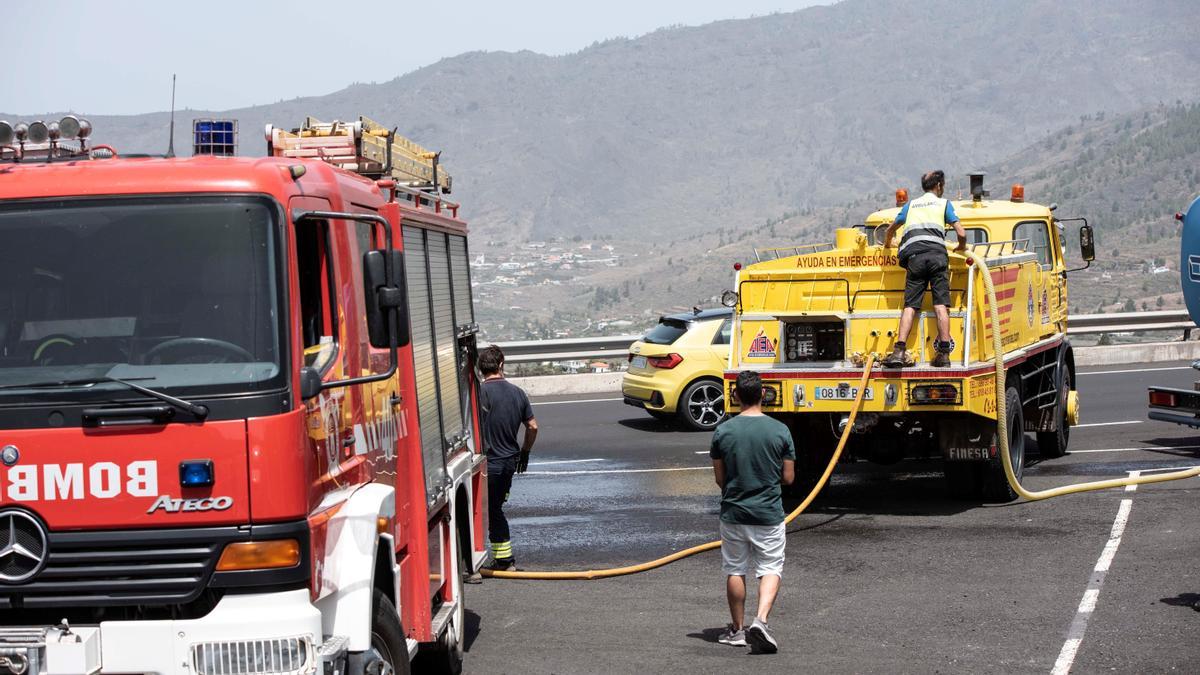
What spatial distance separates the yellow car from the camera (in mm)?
18422

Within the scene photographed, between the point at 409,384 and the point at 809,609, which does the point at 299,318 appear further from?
the point at 809,609

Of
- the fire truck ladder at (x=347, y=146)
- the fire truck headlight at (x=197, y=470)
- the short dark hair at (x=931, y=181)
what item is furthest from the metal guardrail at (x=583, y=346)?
the fire truck headlight at (x=197, y=470)

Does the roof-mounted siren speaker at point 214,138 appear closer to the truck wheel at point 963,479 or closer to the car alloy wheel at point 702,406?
the truck wheel at point 963,479

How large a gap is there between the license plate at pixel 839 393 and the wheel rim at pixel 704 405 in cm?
623

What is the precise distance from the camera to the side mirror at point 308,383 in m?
5.32

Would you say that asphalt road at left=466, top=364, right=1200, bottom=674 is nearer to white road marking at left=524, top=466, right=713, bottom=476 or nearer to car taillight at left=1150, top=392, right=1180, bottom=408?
white road marking at left=524, top=466, right=713, bottom=476

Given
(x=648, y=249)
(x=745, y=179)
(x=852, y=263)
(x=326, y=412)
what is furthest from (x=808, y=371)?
(x=745, y=179)

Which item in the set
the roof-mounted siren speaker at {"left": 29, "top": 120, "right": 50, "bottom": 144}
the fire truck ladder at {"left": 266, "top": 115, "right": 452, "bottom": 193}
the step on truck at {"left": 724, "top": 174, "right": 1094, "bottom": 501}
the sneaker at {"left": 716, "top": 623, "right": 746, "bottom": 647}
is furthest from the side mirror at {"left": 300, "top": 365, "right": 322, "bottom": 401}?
the step on truck at {"left": 724, "top": 174, "right": 1094, "bottom": 501}

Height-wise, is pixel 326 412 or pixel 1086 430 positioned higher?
pixel 326 412

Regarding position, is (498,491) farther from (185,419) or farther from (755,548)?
(185,419)

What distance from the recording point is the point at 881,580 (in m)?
10.0

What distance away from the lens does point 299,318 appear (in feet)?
17.8

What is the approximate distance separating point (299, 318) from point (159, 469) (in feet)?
2.46

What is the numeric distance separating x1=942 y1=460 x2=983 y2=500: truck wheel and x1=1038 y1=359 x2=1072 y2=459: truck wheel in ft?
8.12
